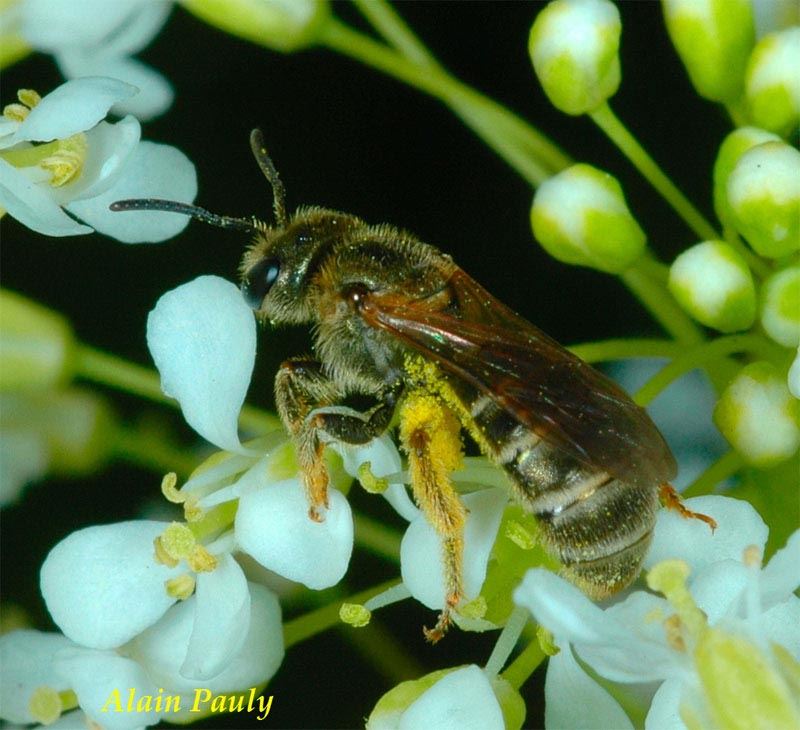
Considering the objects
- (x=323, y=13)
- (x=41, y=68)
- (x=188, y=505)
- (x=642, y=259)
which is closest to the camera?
(x=188, y=505)

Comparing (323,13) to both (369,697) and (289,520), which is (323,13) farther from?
(369,697)

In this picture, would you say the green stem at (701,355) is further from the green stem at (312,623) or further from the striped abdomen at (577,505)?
the green stem at (312,623)

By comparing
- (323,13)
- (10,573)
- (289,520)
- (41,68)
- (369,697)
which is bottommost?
(10,573)

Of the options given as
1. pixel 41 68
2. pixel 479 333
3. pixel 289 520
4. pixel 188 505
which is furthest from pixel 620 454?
pixel 41 68

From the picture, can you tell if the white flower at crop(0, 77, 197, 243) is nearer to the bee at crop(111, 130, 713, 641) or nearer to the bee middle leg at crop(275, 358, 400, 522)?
the bee at crop(111, 130, 713, 641)

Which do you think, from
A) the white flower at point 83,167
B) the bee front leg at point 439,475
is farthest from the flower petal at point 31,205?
the bee front leg at point 439,475

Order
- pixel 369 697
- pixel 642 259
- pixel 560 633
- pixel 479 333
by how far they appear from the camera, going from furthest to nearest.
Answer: pixel 369 697 < pixel 642 259 < pixel 479 333 < pixel 560 633

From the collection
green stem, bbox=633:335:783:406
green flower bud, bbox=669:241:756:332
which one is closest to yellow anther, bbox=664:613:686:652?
green stem, bbox=633:335:783:406
